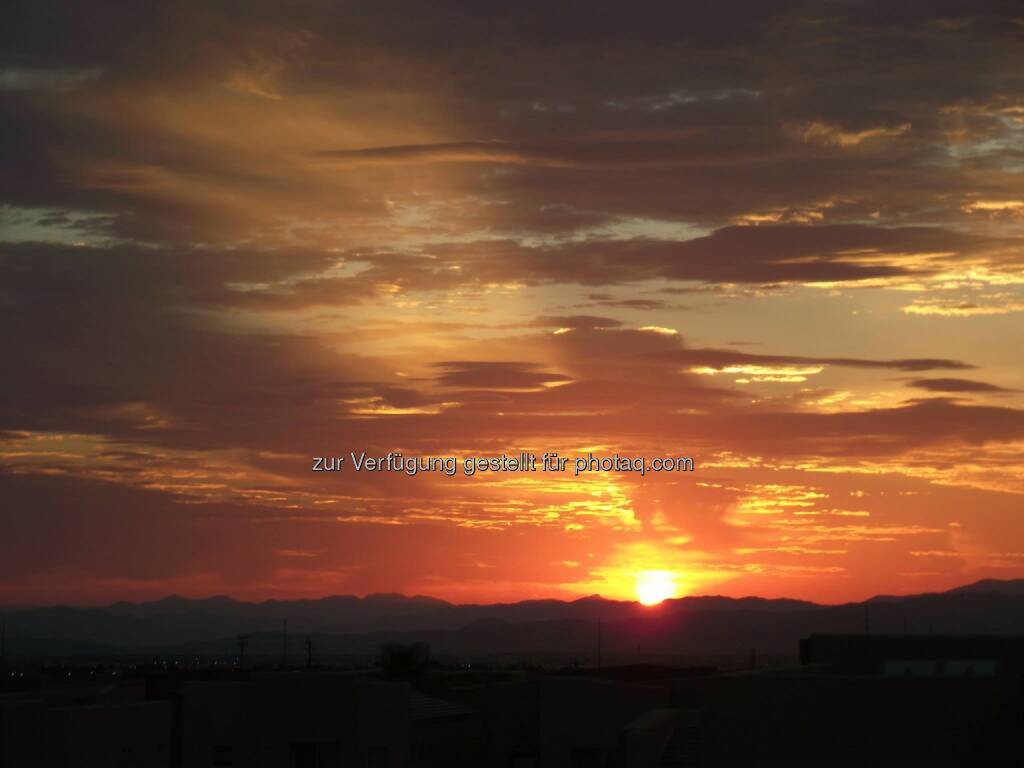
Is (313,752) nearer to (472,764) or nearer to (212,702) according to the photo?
(212,702)

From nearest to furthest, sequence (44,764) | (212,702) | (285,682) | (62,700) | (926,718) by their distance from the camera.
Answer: (926,718) → (44,764) → (285,682) → (212,702) → (62,700)

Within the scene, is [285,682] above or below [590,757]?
above

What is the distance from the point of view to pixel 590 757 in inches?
1673

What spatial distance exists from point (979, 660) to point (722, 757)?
15.4m

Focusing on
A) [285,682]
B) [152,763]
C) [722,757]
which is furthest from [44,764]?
[722,757]

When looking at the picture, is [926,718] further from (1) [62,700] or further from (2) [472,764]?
(1) [62,700]

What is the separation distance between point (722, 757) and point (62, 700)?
28938 mm

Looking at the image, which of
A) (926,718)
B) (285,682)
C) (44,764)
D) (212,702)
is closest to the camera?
(926,718)

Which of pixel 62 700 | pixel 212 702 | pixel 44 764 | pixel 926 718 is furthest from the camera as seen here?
pixel 62 700

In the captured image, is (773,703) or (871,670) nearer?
(773,703)

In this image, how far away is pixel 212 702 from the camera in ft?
147

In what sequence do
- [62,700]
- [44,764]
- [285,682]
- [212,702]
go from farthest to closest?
[62,700] → [212,702] → [285,682] → [44,764]

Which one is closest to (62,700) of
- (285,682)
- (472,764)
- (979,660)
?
(285,682)

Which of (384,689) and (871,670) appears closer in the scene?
(871,670)
